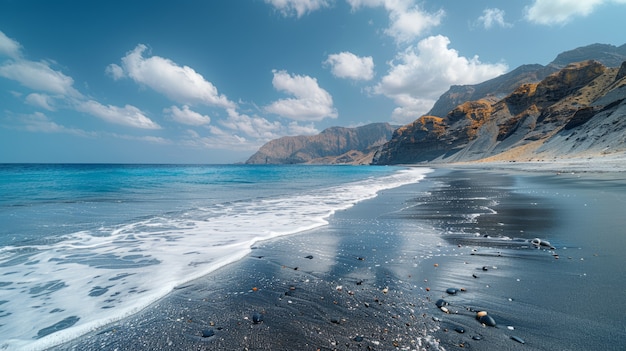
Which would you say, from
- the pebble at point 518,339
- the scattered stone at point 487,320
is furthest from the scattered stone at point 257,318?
the pebble at point 518,339

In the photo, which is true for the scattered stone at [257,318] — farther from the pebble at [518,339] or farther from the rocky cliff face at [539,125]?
the rocky cliff face at [539,125]

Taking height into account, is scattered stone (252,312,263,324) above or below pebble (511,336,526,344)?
below

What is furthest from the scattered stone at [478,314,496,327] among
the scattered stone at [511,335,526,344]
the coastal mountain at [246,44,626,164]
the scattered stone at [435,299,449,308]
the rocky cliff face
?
the coastal mountain at [246,44,626,164]

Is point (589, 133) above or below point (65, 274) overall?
above

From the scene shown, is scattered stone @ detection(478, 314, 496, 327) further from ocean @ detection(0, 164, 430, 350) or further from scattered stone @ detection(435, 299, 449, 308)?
ocean @ detection(0, 164, 430, 350)

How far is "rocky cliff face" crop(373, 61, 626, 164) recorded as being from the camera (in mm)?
58812

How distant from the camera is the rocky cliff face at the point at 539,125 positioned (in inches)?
2315

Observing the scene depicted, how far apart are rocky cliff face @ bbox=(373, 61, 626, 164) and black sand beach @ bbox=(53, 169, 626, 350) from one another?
60.0 meters

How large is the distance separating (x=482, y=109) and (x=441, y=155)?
1403 inches

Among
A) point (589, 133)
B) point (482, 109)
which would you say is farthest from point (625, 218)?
point (482, 109)

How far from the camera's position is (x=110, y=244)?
7.89m

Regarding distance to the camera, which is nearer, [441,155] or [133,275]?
[133,275]

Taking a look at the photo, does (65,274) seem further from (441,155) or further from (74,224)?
(441,155)

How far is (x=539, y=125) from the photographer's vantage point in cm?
9656
